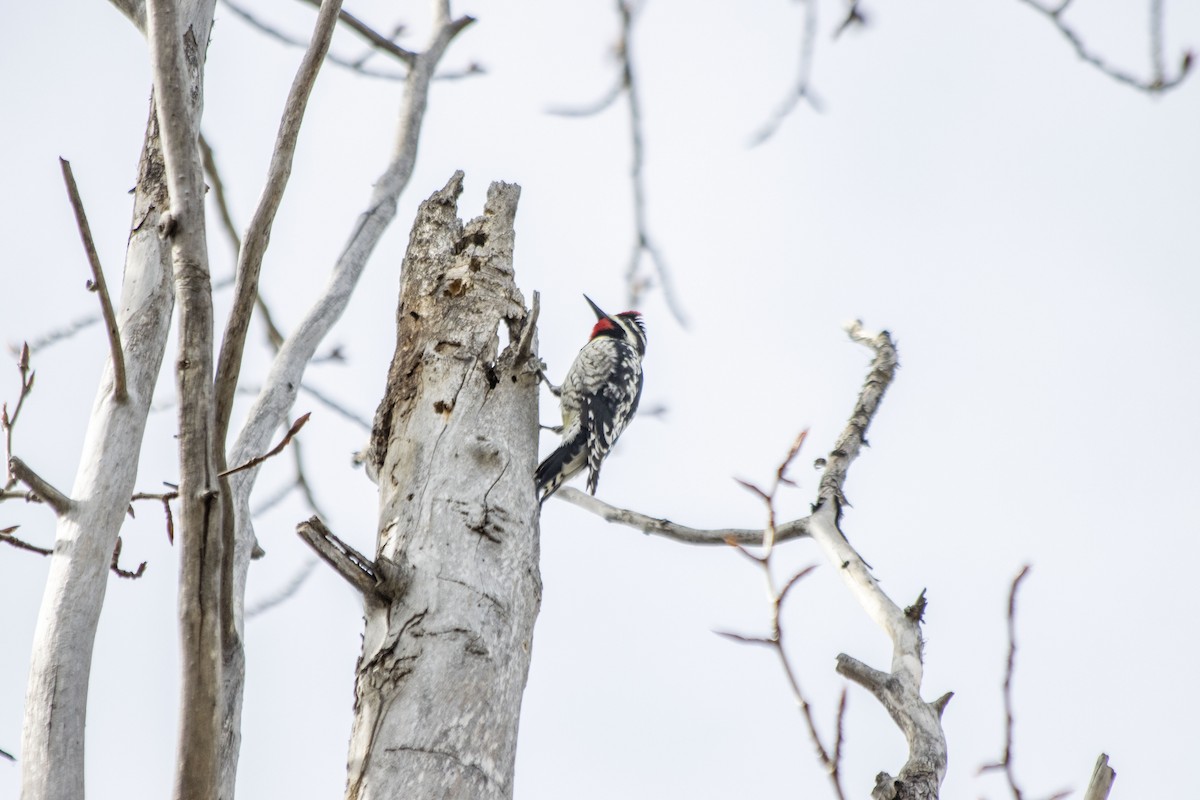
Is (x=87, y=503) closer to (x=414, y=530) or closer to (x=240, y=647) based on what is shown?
(x=240, y=647)

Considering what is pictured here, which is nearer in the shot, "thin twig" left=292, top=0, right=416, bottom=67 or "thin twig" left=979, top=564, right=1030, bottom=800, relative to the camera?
"thin twig" left=979, top=564, right=1030, bottom=800

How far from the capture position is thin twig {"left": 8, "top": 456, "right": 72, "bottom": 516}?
5.97ft

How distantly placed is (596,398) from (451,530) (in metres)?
2.93

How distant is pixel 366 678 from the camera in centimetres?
235

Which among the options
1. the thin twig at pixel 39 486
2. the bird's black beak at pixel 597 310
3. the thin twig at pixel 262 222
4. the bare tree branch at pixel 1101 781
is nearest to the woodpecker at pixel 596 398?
the bird's black beak at pixel 597 310

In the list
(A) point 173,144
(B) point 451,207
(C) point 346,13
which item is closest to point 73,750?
(A) point 173,144

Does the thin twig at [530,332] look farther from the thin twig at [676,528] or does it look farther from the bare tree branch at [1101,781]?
the bare tree branch at [1101,781]

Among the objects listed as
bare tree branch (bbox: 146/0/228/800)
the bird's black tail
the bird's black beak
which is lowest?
bare tree branch (bbox: 146/0/228/800)

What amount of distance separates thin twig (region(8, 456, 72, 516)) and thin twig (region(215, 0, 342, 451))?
42 centimetres

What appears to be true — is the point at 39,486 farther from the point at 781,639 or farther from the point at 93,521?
the point at 781,639

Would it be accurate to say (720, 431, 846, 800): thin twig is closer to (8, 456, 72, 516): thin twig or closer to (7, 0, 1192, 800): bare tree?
(7, 0, 1192, 800): bare tree

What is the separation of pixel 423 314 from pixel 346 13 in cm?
121

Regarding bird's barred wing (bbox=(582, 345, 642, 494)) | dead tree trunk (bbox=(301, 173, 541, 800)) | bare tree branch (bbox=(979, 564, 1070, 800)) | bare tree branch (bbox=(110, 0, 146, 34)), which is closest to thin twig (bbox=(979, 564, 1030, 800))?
bare tree branch (bbox=(979, 564, 1070, 800))

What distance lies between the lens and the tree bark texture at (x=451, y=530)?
220 cm
